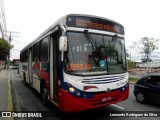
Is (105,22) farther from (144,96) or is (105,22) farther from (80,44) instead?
(144,96)

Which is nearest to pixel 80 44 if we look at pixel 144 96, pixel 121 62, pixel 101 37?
pixel 101 37

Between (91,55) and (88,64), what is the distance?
0.32 meters

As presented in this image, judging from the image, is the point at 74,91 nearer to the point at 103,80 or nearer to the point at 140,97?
the point at 103,80

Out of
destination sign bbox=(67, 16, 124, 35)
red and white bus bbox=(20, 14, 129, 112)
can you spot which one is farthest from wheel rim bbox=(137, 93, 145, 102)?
destination sign bbox=(67, 16, 124, 35)

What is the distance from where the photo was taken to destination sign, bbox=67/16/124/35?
5.77 metres

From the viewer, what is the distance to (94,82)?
5598 mm

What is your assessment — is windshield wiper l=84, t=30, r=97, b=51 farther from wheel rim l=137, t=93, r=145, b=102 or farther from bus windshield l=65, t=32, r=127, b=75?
wheel rim l=137, t=93, r=145, b=102

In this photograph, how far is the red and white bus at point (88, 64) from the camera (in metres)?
5.41

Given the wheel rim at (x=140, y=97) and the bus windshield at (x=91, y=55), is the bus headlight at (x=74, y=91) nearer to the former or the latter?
the bus windshield at (x=91, y=55)

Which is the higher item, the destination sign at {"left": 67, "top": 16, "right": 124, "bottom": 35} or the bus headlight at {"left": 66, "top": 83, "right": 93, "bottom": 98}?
the destination sign at {"left": 67, "top": 16, "right": 124, "bottom": 35}

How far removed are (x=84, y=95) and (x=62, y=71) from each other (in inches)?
38.2

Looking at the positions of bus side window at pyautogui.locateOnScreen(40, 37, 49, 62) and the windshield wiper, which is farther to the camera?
bus side window at pyautogui.locateOnScreen(40, 37, 49, 62)

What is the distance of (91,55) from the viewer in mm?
5770

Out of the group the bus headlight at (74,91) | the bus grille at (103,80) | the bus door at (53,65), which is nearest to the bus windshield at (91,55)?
the bus grille at (103,80)
